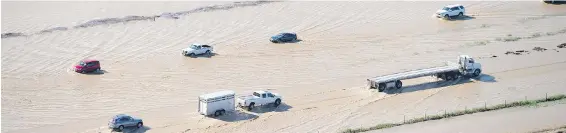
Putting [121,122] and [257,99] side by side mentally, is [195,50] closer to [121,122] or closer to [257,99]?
[257,99]

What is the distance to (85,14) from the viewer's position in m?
53.5

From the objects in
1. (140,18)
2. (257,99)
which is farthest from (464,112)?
(140,18)

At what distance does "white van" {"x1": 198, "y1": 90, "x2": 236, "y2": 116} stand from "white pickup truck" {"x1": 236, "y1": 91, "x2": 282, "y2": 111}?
688 millimetres

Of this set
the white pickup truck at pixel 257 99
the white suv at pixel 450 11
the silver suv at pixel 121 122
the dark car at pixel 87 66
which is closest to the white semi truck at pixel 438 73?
the white pickup truck at pixel 257 99

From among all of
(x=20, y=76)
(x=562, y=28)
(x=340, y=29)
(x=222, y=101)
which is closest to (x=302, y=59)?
(x=340, y=29)

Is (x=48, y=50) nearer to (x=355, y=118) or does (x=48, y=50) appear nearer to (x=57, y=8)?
(x=57, y=8)

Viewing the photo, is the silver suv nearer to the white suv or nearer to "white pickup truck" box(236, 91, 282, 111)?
"white pickup truck" box(236, 91, 282, 111)

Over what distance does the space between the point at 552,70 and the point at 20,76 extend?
25.2 metres

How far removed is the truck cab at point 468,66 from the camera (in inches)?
1564

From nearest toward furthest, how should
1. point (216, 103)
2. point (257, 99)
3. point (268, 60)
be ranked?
point (216, 103) → point (257, 99) → point (268, 60)

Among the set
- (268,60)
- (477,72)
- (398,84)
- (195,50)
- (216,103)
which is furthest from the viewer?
(195,50)

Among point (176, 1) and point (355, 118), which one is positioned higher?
point (176, 1)

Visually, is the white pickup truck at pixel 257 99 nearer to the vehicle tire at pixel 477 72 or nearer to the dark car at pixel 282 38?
the vehicle tire at pixel 477 72

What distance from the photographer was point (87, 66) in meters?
40.9
